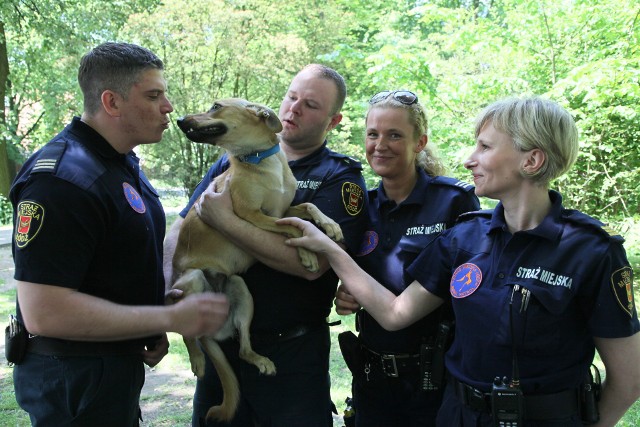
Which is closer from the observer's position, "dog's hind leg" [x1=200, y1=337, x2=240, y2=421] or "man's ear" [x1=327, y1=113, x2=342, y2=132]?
"dog's hind leg" [x1=200, y1=337, x2=240, y2=421]

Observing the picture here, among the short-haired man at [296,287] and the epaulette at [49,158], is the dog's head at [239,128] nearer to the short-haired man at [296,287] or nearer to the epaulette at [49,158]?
the short-haired man at [296,287]

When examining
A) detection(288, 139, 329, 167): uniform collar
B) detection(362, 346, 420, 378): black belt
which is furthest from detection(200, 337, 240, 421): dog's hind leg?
detection(288, 139, 329, 167): uniform collar

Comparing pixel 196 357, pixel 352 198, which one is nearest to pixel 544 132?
pixel 352 198

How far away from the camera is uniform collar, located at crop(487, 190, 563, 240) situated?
6.10 feet

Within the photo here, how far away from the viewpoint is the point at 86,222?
184 cm

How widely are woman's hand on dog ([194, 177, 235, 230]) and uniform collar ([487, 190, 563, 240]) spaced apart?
50.6 inches

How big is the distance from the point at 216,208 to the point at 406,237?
0.99 m

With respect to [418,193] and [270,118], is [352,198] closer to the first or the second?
[418,193]

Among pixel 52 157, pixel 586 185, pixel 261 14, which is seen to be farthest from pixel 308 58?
pixel 52 157

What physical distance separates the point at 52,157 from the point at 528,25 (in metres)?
7.49

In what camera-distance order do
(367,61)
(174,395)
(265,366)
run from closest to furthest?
(265,366) → (174,395) → (367,61)

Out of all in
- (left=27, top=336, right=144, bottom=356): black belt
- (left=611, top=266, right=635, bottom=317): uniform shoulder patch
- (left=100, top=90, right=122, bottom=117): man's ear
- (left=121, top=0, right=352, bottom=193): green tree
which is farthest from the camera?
(left=121, top=0, right=352, bottom=193): green tree

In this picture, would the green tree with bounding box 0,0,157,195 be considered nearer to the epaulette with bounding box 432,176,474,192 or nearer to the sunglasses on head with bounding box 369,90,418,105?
the sunglasses on head with bounding box 369,90,418,105

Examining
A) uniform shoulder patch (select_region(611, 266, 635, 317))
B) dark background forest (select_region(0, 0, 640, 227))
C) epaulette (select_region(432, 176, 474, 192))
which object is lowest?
uniform shoulder patch (select_region(611, 266, 635, 317))
